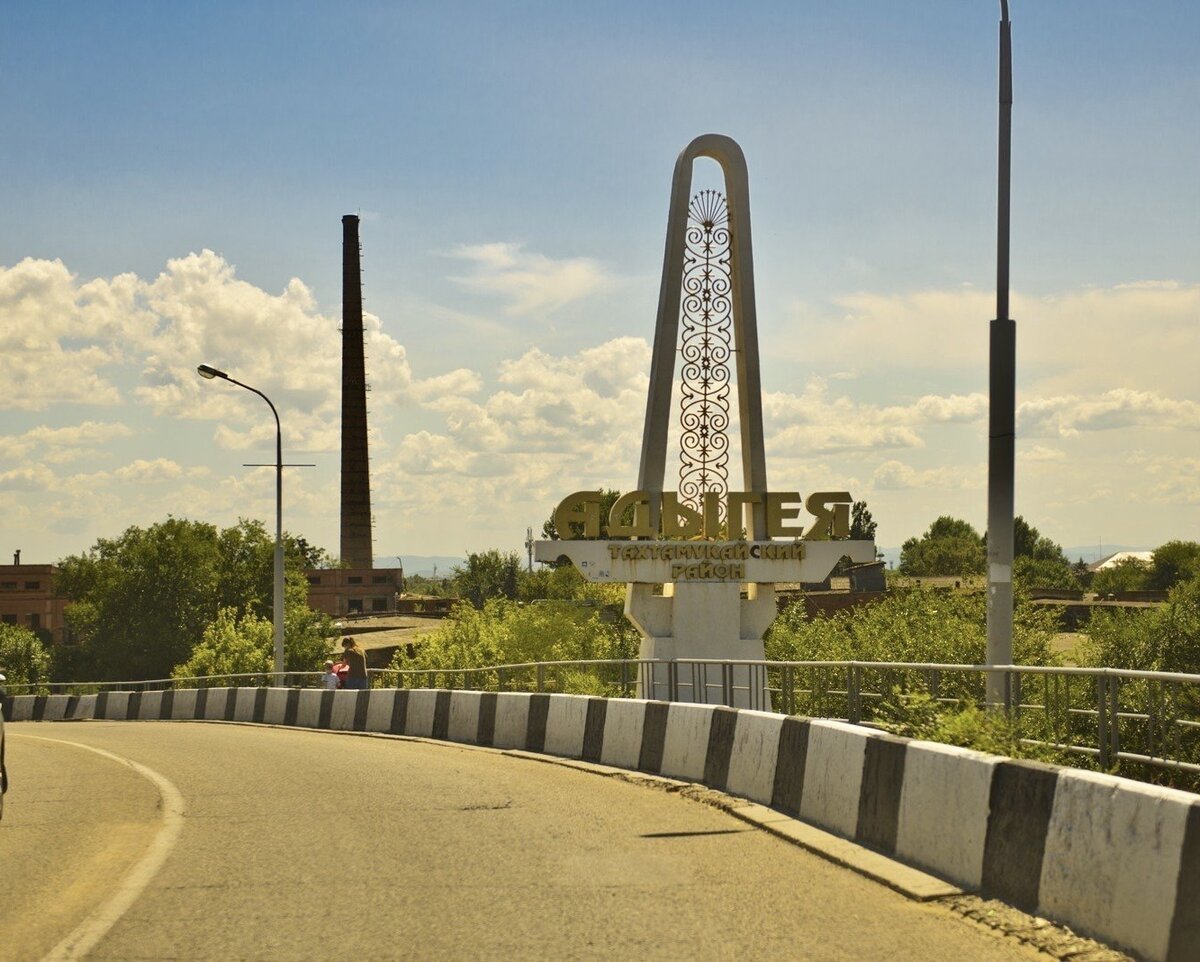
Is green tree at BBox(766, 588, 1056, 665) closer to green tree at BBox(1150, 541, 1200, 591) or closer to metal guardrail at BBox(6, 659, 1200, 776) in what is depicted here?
metal guardrail at BBox(6, 659, 1200, 776)

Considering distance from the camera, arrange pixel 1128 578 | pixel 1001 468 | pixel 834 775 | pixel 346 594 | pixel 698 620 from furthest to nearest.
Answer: pixel 1128 578 < pixel 346 594 < pixel 698 620 < pixel 1001 468 < pixel 834 775

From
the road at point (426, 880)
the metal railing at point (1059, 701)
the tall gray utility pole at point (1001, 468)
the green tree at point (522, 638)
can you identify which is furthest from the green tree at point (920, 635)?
the road at point (426, 880)

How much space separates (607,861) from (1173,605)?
4733cm

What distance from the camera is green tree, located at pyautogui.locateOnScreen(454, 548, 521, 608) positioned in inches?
6885

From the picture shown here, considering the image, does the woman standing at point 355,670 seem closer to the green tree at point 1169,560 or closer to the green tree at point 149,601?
the green tree at point 149,601

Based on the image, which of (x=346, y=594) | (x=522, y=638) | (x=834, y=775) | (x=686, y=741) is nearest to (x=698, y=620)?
(x=686, y=741)

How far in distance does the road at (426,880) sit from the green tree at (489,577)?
161 m

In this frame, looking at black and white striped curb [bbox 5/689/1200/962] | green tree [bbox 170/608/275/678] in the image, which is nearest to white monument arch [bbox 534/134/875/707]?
black and white striped curb [bbox 5/689/1200/962]

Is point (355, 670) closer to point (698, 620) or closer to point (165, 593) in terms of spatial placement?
point (698, 620)

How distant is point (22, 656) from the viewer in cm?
11012

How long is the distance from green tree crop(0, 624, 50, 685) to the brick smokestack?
2688 cm

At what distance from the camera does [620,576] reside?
124ft

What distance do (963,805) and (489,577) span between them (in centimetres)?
16822

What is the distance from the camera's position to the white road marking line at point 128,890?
685cm
